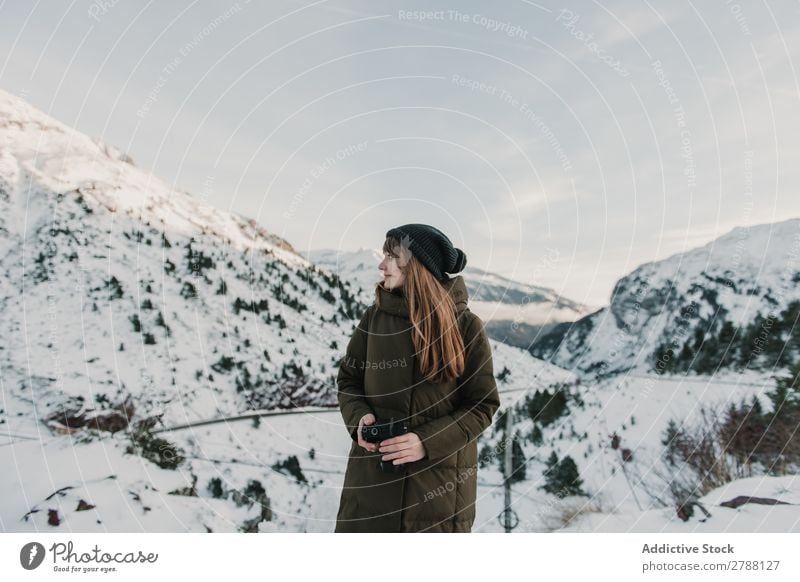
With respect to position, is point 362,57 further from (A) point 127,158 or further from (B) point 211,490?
(B) point 211,490

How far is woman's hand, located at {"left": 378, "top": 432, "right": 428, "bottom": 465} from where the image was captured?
8.19 ft

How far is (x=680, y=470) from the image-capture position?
549 centimetres

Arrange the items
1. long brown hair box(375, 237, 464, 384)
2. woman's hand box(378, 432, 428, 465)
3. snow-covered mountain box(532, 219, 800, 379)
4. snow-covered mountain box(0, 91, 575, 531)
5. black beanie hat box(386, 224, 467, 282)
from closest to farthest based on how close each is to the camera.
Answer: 1. woman's hand box(378, 432, 428, 465)
2. long brown hair box(375, 237, 464, 384)
3. black beanie hat box(386, 224, 467, 282)
4. snow-covered mountain box(0, 91, 575, 531)
5. snow-covered mountain box(532, 219, 800, 379)

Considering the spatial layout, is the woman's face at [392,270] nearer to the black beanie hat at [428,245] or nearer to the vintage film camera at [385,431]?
the black beanie hat at [428,245]

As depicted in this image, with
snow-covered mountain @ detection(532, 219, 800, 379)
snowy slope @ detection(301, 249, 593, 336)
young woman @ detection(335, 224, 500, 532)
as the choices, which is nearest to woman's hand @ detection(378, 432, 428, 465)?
young woman @ detection(335, 224, 500, 532)

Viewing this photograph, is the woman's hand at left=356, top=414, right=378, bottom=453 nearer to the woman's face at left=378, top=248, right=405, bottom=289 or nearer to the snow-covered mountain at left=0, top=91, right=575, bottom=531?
the woman's face at left=378, top=248, right=405, bottom=289

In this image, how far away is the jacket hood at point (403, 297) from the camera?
274 cm

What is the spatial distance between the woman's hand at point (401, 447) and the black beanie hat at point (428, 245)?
0.81 meters

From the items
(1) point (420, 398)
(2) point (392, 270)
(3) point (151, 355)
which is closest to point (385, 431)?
(1) point (420, 398)

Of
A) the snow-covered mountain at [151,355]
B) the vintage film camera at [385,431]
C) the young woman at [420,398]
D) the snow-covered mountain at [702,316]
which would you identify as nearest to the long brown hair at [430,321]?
the young woman at [420,398]

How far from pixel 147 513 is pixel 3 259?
9.46 ft

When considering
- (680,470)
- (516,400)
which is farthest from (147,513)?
(680,470)

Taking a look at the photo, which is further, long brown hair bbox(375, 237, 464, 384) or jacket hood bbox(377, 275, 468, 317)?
jacket hood bbox(377, 275, 468, 317)

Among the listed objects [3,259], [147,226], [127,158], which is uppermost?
[127,158]
